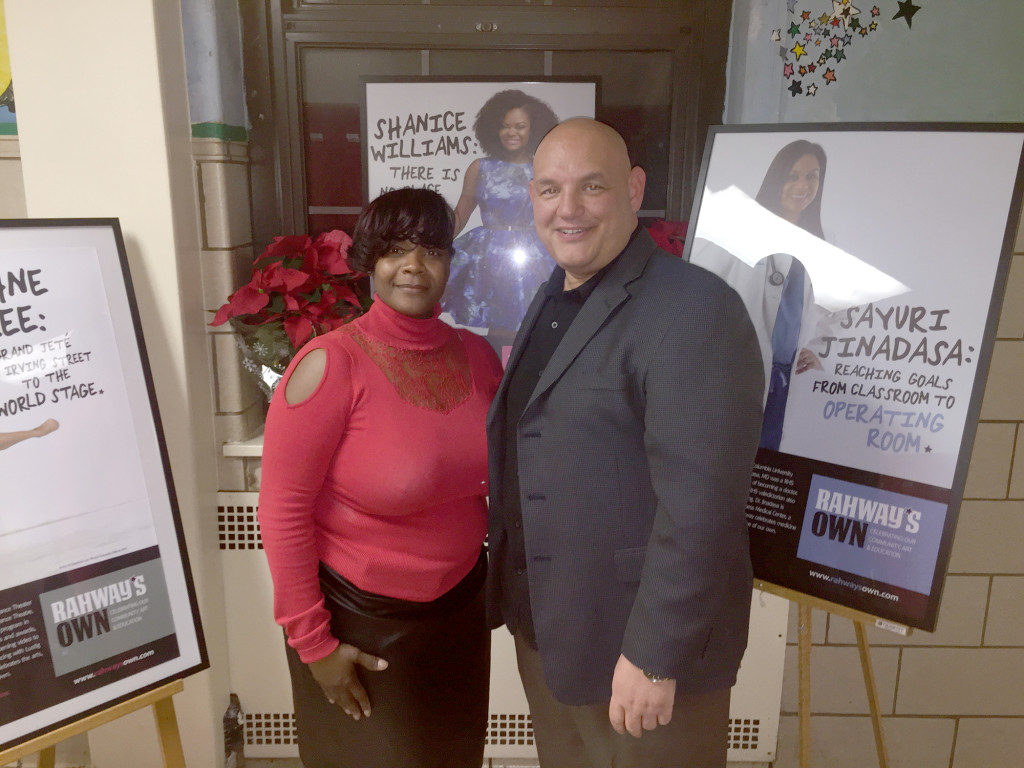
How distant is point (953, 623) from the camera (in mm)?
1885

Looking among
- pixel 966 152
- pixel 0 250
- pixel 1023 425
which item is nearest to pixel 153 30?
pixel 0 250

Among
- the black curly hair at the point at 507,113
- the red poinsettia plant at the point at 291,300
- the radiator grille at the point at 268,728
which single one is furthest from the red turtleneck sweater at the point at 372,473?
the radiator grille at the point at 268,728

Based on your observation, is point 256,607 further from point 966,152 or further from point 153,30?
point 966,152

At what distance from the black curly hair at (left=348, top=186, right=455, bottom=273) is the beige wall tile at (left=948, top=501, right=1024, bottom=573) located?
5.03 ft

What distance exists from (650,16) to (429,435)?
1316 mm

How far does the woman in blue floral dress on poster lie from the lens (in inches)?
72.9

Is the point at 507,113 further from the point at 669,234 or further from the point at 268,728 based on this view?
the point at 268,728

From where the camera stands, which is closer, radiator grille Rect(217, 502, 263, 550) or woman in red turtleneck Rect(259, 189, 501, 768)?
woman in red turtleneck Rect(259, 189, 501, 768)

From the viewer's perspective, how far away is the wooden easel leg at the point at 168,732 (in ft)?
4.48

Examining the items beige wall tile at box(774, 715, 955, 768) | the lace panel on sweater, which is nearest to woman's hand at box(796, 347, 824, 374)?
the lace panel on sweater

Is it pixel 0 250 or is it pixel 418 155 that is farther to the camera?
pixel 418 155

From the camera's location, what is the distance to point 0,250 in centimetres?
122

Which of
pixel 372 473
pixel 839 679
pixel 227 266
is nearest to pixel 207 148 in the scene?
pixel 227 266

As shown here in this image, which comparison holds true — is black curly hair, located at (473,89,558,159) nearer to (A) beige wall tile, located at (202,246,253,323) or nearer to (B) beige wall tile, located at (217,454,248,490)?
(A) beige wall tile, located at (202,246,253,323)
